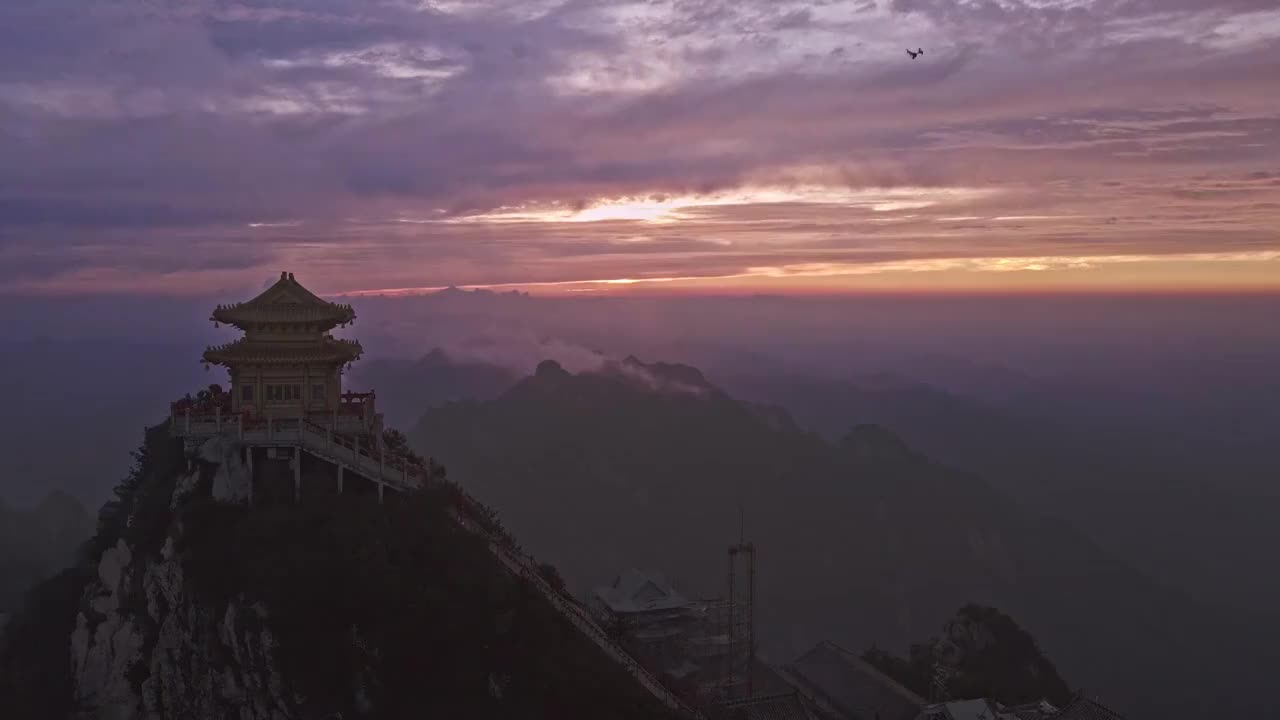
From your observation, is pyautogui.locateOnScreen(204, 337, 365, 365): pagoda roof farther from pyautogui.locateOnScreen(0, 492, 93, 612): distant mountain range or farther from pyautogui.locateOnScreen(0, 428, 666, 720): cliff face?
pyautogui.locateOnScreen(0, 492, 93, 612): distant mountain range

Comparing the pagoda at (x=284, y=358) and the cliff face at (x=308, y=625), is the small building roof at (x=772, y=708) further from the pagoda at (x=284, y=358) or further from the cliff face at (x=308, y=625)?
the pagoda at (x=284, y=358)

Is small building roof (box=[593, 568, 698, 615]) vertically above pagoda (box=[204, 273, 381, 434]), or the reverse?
pagoda (box=[204, 273, 381, 434])

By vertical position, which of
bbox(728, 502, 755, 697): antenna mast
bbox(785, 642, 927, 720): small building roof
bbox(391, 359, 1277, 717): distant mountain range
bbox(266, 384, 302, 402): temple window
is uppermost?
bbox(266, 384, 302, 402): temple window

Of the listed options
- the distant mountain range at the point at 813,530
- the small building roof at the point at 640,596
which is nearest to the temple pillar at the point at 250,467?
the small building roof at the point at 640,596

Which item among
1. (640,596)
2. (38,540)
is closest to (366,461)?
(640,596)

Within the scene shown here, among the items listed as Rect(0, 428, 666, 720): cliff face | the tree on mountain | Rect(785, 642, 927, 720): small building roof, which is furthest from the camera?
the tree on mountain

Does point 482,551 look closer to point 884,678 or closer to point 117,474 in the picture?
point 884,678

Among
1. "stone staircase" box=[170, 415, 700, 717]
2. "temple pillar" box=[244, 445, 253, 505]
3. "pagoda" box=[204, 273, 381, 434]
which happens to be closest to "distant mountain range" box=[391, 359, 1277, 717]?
"stone staircase" box=[170, 415, 700, 717]

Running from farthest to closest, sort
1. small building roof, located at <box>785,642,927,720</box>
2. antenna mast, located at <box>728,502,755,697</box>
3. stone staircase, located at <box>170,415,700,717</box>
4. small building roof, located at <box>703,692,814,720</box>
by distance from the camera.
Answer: antenna mast, located at <box>728,502,755,697</box>, small building roof, located at <box>785,642,927,720</box>, small building roof, located at <box>703,692,814,720</box>, stone staircase, located at <box>170,415,700,717</box>
